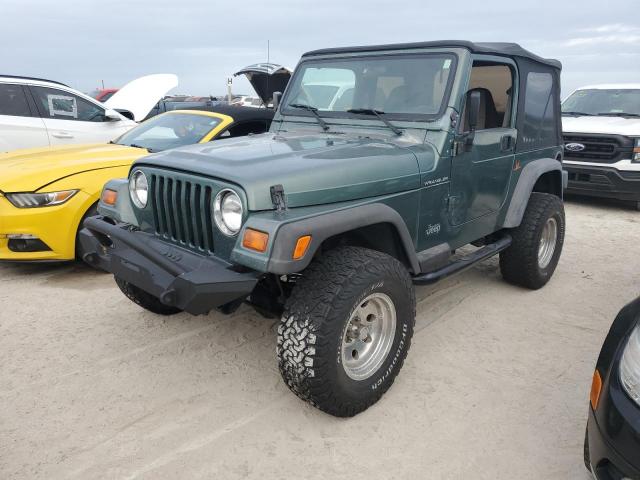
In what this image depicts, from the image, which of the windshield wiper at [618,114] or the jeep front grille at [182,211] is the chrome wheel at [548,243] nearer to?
the jeep front grille at [182,211]

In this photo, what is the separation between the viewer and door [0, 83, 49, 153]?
6910mm

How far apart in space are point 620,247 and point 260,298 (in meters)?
5.05

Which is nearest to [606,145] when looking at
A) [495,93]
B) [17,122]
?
[495,93]

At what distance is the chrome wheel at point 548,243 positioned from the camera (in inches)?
184

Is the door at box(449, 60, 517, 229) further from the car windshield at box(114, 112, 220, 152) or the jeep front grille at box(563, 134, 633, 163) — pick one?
the jeep front grille at box(563, 134, 633, 163)

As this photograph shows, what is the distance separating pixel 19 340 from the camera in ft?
11.7

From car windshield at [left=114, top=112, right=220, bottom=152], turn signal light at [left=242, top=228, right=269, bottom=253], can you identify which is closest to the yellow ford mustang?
car windshield at [left=114, top=112, right=220, bottom=152]

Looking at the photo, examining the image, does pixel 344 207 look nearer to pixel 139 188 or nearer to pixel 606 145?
pixel 139 188

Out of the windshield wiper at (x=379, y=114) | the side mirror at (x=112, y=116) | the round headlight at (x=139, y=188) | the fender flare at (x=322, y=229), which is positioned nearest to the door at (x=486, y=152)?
the windshield wiper at (x=379, y=114)

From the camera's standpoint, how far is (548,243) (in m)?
4.78

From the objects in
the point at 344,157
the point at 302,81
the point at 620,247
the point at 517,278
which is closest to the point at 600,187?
the point at 620,247

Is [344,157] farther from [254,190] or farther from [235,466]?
[235,466]

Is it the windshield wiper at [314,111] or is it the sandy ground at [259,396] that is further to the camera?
the windshield wiper at [314,111]

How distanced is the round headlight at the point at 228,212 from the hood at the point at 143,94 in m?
6.86
